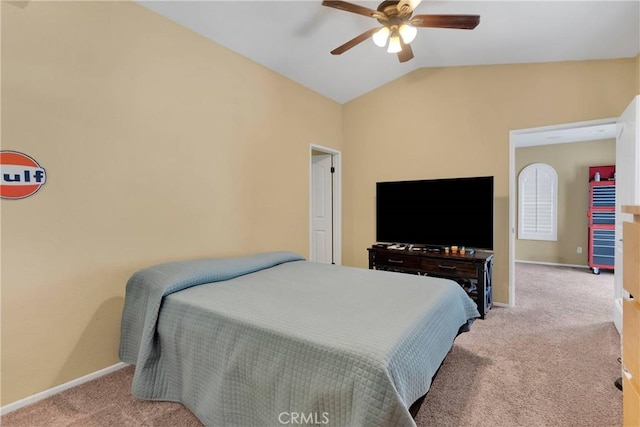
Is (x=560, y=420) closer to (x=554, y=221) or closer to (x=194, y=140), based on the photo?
(x=194, y=140)

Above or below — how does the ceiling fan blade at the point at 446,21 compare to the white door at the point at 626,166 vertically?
above

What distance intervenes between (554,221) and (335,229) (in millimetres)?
4457

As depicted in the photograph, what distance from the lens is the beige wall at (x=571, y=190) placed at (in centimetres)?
547

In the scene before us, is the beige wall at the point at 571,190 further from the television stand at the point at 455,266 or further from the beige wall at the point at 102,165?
the beige wall at the point at 102,165

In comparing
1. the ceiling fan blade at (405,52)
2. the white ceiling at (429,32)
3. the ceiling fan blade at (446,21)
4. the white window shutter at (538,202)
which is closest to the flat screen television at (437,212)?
the white ceiling at (429,32)

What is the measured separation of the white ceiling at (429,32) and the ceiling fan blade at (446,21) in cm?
49

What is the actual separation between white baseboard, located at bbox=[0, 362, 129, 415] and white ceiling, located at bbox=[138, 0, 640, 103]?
2.79 meters

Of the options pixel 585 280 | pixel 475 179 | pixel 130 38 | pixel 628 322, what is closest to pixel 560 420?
pixel 628 322

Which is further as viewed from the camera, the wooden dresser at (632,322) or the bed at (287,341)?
the bed at (287,341)

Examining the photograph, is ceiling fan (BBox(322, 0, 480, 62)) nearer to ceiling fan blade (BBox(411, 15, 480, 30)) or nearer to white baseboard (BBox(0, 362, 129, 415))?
ceiling fan blade (BBox(411, 15, 480, 30))

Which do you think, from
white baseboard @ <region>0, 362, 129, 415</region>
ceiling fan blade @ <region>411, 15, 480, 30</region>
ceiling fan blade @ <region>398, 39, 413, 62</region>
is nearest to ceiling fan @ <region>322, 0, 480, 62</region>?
ceiling fan blade @ <region>411, 15, 480, 30</region>

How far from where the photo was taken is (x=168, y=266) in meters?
2.17

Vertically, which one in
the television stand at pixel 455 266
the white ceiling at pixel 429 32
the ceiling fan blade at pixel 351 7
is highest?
the white ceiling at pixel 429 32

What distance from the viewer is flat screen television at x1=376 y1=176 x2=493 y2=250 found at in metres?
3.30
